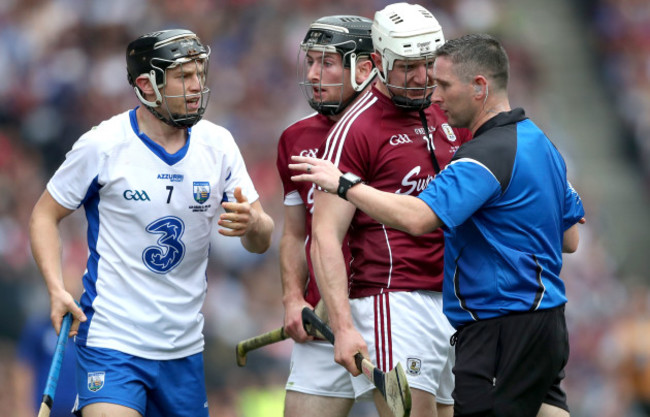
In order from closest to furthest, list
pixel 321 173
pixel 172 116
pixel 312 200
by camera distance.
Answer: pixel 321 173
pixel 172 116
pixel 312 200

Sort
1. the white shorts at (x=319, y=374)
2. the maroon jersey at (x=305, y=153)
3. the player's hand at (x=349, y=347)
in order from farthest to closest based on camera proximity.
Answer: the maroon jersey at (x=305, y=153)
the white shorts at (x=319, y=374)
the player's hand at (x=349, y=347)

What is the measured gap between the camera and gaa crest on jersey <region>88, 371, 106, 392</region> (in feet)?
15.9

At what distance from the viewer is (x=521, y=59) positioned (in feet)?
45.5

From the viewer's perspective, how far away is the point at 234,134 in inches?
442

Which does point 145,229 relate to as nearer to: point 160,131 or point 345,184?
point 160,131

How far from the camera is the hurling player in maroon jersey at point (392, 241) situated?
16.0ft

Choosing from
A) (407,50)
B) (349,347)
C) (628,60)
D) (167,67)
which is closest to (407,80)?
(407,50)

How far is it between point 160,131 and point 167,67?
1.02ft

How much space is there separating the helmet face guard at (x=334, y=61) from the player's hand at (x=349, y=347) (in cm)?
126

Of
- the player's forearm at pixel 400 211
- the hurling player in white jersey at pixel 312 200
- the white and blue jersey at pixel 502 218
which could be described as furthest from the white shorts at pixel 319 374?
the player's forearm at pixel 400 211

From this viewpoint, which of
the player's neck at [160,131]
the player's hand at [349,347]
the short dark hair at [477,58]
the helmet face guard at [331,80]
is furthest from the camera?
the helmet face guard at [331,80]

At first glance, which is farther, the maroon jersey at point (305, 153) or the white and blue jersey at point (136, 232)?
the maroon jersey at point (305, 153)

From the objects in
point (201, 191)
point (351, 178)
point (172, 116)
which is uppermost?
point (172, 116)

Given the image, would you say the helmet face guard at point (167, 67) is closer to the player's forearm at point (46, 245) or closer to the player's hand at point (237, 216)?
the player's hand at point (237, 216)
